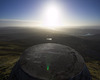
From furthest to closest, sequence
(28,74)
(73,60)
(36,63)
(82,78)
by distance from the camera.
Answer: (73,60)
(36,63)
(82,78)
(28,74)

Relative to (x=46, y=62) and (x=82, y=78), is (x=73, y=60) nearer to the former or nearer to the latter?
(x=82, y=78)

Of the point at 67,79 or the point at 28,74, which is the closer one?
the point at 67,79

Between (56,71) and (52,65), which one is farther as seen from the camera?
(52,65)

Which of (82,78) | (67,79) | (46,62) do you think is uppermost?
(46,62)

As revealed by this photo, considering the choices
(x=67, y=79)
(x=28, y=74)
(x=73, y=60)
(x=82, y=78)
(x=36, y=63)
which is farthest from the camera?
(x=73, y=60)

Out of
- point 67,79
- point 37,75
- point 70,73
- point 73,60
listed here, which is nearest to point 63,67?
point 70,73

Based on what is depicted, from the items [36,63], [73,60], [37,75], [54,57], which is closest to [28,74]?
[37,75]

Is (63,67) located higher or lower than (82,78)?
higher

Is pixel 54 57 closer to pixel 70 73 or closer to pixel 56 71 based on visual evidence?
pixel 56 71

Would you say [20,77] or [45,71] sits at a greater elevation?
[45,71]
